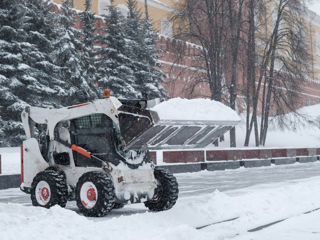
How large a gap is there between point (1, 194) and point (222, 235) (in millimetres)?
9275

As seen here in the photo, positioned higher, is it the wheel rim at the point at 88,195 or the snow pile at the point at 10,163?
the snow pile at the point at 10,163

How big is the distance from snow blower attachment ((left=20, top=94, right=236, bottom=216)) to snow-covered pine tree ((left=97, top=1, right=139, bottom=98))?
24.1m

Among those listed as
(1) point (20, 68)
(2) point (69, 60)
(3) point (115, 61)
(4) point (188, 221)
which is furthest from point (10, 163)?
(3) point (115, 61)

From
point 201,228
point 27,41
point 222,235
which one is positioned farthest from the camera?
point 27,41

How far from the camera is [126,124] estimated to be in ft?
32.4

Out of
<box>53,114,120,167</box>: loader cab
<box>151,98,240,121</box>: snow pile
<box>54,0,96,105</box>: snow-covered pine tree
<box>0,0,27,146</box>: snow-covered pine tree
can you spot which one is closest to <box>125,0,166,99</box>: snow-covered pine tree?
<box>54,0,96,105</box>: snow-covered pine tree

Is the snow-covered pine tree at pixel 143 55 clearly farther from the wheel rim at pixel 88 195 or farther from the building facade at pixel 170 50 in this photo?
the wheel rim at pixel 88 195

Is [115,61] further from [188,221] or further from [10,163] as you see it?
[188,221]

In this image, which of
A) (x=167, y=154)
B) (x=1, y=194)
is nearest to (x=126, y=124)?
(x=1, y=194)

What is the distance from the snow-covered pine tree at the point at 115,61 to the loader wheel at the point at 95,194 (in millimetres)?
25339

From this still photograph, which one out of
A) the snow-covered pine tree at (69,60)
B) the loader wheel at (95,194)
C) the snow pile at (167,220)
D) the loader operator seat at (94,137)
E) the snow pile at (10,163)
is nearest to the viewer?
the snow pile at (167,220)

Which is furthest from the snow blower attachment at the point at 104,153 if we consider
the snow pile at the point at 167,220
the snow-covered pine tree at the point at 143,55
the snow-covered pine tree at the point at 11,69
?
the snow-covered pine tree at the point at 143,55

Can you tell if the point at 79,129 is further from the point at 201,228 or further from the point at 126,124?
the point at 201,228

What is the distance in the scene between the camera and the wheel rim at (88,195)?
963 cm
